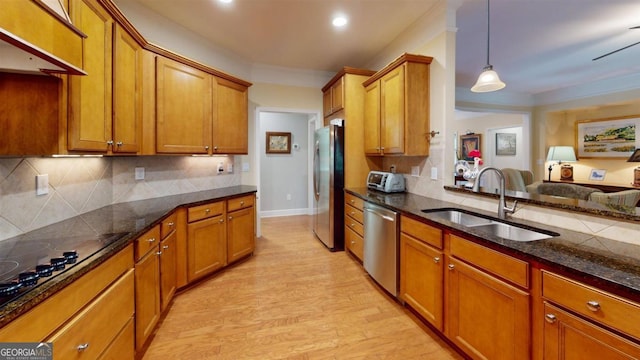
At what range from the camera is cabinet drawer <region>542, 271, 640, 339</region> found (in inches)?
37.1

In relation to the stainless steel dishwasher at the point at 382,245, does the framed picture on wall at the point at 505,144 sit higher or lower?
higher

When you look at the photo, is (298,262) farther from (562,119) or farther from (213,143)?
(562,119)

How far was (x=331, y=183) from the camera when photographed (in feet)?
12.1

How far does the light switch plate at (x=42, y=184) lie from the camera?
1.63 m

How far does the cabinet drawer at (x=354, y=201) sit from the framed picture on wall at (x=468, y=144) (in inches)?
215

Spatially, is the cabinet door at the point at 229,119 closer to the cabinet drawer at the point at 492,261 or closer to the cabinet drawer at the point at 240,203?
the cabinet drawer at the point at 240,203

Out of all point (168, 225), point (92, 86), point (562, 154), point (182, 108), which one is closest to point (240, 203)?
point (168, 225)

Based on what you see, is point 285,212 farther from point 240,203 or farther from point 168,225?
point 168,225

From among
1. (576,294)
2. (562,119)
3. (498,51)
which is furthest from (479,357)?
(562,119)

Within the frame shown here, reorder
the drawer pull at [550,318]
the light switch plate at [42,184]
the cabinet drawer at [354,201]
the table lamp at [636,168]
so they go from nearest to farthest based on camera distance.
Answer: the drawer pull at [550,318] → the light switch plate at [42,184] → the cabinet drawer at [354,201] → the table lamp at [636,168]

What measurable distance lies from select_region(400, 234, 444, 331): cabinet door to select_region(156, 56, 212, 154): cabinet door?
2.33 meters

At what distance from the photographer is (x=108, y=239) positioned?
1.42 meters

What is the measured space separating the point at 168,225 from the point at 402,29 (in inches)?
129

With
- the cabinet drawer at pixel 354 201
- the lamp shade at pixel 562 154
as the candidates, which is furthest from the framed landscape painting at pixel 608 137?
the cabinet drawer at pixel 354 201
